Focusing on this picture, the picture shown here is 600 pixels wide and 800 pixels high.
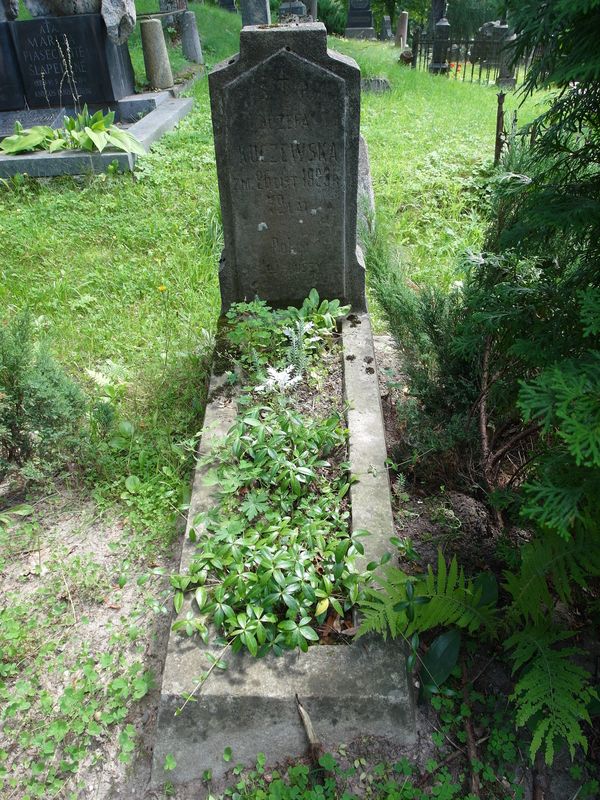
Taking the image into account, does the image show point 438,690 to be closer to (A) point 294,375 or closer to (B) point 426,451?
(B) point 426,451

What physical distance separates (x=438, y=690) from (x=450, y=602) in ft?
1.00

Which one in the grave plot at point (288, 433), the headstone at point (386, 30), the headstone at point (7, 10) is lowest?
the headstone at point (386, 30)

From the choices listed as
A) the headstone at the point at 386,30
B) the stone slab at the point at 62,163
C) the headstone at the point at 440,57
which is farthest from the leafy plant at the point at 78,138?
the headstone at the point at 386,30

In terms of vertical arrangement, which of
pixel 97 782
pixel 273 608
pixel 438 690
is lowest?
pixel 97 782

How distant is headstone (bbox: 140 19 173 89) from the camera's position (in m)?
9.63

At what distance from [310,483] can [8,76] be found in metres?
8.34

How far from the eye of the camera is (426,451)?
2.91 meters

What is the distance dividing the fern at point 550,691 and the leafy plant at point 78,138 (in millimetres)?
6258

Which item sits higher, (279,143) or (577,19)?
(577,19)

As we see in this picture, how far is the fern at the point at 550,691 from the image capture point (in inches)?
69.8

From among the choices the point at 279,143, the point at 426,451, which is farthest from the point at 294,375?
the point at 279,143

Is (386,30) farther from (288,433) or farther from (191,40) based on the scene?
(288,433)

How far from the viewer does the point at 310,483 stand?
2.73 metres

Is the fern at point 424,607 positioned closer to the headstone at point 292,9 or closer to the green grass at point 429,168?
the green grass at point 429,168
